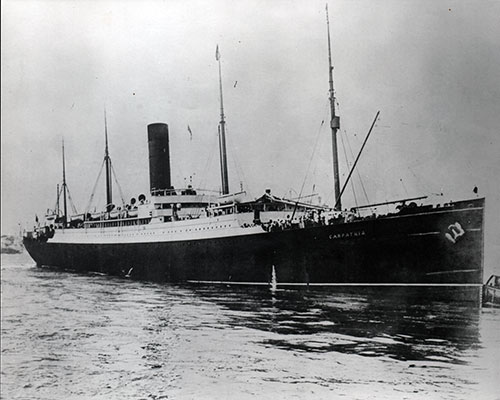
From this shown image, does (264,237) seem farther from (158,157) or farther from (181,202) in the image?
(158,157)

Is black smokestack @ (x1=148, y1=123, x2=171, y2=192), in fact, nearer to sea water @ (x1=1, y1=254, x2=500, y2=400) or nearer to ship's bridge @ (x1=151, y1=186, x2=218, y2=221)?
ship's bridge @ (x1=151, y1=186, x2=218, y2=221)

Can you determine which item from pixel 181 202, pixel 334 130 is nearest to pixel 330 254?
pixel 181 202

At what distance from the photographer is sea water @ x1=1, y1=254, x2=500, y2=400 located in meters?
4.09

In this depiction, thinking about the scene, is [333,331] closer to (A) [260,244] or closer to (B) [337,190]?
(B) [337,190]

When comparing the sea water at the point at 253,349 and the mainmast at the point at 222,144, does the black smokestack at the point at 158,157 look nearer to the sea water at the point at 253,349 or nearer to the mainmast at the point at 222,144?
the mainmast at the point at 222,144

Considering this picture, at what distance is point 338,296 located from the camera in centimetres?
757

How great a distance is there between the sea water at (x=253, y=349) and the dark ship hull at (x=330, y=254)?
0.46 metres

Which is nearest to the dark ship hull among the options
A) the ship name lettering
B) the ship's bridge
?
the ship name lettering

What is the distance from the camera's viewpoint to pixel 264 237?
9.31 m

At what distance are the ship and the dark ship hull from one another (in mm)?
18

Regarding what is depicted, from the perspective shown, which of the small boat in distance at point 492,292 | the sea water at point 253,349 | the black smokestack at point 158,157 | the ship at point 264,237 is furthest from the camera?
the black smokestack at point 158,157

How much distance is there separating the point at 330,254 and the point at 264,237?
150 centimetres

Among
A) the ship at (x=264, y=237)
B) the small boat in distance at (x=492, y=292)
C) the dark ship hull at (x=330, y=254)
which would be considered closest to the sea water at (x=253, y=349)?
the small boat in distance at (x=492, y=292)

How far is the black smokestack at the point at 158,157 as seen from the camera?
6.23 metres
